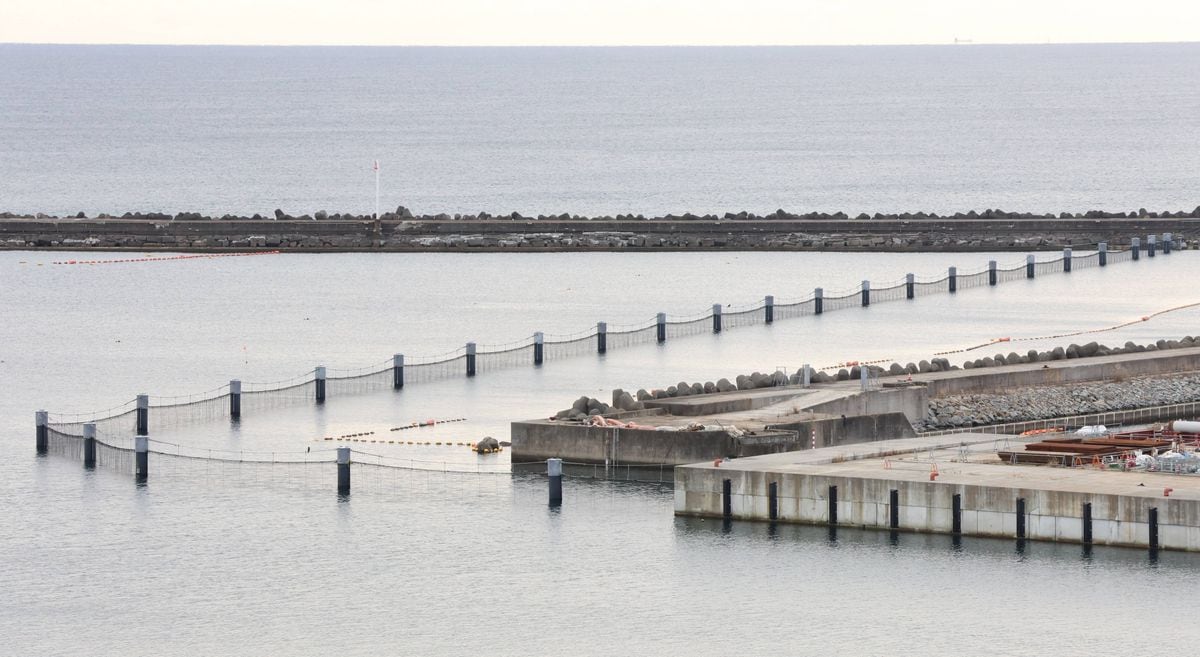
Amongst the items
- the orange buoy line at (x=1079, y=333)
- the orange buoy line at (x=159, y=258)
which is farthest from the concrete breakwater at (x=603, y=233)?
the orange buoy line at (x=1079, y=333)

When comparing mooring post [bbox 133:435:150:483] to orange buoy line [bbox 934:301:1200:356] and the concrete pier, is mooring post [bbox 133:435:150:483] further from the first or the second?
orange buoy line [bbox 934:301:1200:356]

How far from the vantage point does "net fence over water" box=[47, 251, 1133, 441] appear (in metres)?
65.9

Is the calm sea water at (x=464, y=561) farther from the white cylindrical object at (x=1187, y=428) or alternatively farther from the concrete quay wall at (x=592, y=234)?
the concrete quay wall at (x=592, y=234)

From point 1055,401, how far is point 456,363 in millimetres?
21530

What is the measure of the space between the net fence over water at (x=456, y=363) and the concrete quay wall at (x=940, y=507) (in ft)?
67.6

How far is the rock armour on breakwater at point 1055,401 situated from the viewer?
208 ft

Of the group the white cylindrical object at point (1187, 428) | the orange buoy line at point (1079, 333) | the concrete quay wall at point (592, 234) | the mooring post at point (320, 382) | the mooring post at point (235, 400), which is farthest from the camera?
the concrete quay wall at point (592, 234)

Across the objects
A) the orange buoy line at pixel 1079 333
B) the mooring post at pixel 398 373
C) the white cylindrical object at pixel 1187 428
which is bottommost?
the white cylindrical object at pixel 1187 428

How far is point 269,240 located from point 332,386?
2100 inches

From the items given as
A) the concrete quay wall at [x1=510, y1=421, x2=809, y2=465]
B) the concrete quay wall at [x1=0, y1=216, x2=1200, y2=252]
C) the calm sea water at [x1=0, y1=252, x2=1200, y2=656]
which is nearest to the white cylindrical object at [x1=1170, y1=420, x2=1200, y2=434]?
the concrete quay wall at [x1=510, y1=421, x2=809, y2=465]

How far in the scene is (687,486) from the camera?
162 ft

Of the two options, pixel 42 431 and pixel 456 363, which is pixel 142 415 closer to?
pixel 42 431

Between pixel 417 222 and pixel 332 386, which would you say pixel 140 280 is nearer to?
pixel 417 222

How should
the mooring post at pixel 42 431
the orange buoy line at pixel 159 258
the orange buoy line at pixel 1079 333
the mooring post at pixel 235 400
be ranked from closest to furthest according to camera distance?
the mooring post at pixel 42 431
the mooring post at pixel 235 400
the orange buoy line at pixel 1079 333
the orange buoy line at pixel 159 258
